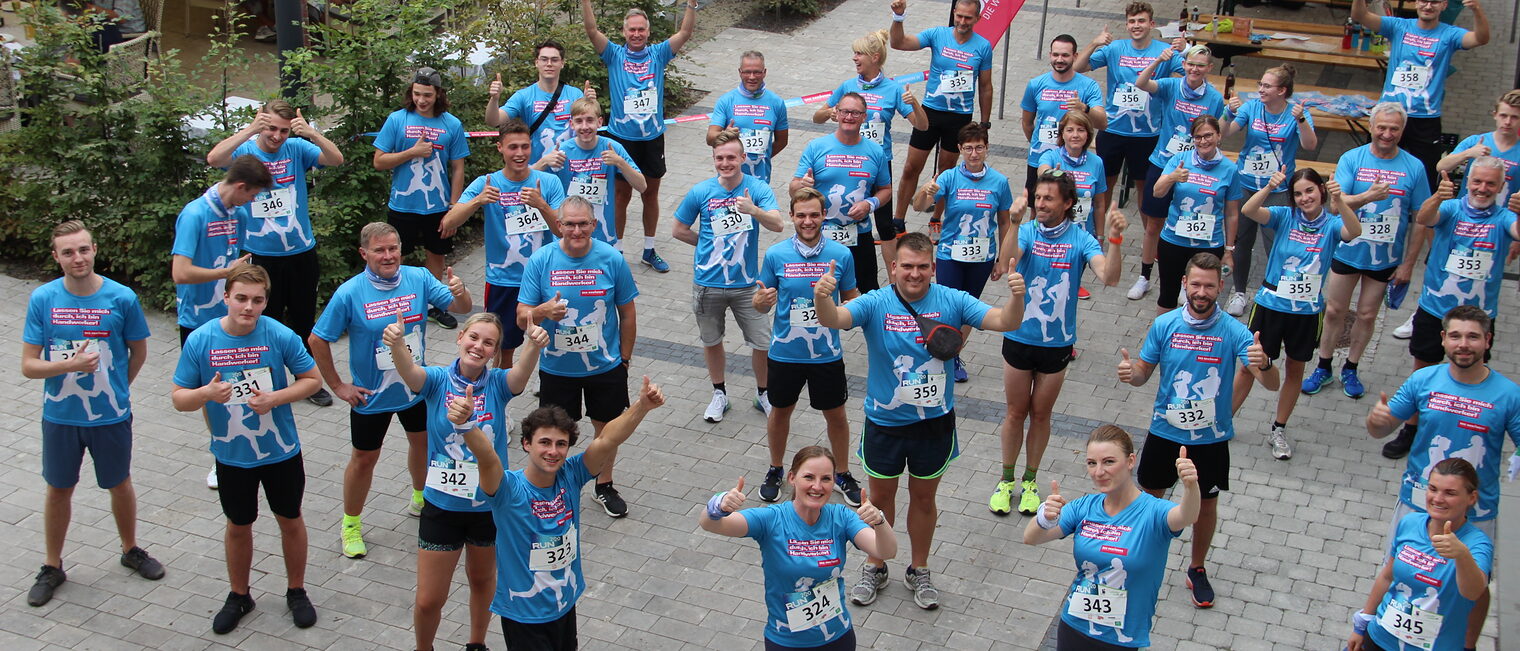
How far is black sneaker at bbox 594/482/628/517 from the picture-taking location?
27.9ft

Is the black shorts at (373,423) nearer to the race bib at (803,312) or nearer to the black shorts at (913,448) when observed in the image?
the race bib at (803,312)

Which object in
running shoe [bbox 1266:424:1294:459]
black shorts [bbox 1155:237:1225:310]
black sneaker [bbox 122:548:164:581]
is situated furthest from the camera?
black shorts [bbox 1155:237:1225:310]

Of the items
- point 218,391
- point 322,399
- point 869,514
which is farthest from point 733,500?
point 322,399

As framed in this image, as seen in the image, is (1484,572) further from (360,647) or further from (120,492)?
(120,492)

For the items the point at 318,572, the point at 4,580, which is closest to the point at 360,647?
the point at 318,572

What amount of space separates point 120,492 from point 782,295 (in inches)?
146

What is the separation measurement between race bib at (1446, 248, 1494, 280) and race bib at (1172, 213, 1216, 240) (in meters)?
1.64

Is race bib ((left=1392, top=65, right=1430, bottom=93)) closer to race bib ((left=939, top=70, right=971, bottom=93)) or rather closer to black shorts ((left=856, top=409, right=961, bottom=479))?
race bib ((left=939, top=70, right=971, bottom=93))

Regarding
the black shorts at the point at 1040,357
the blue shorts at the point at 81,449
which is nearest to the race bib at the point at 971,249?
the black shorts at the point at 1040,357

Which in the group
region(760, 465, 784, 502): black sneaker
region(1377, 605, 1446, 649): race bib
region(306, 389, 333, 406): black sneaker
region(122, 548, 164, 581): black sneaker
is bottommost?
region(122, 548, 164, 581): black sneaker

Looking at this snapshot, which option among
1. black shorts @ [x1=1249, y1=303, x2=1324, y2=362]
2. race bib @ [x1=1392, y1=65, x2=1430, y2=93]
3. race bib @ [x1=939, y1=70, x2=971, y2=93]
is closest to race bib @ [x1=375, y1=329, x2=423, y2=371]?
black shorts @ [x1=1249, y1=303, x2=1324, y2=362]

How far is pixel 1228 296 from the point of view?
11.5m

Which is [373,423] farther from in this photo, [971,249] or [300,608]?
[971,249]

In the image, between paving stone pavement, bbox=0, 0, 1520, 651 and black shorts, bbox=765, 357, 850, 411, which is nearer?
paving stone pavement, bbox=0, 0, 1520, 651
